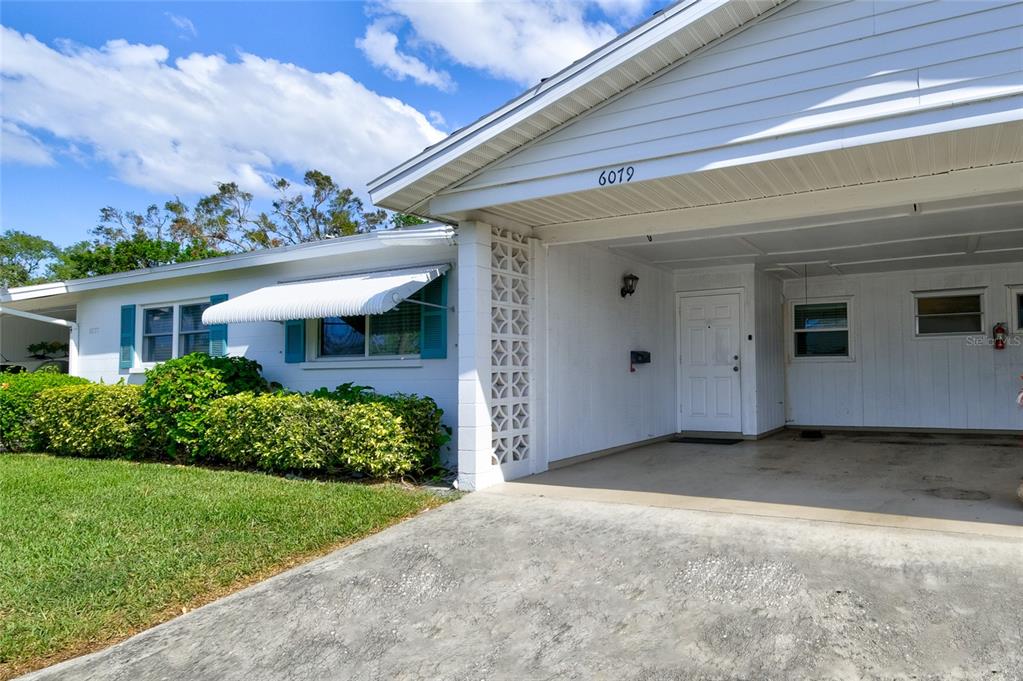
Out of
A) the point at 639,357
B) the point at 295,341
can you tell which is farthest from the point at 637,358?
the point at 295,341

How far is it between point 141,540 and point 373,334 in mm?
4066

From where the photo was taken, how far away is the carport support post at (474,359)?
6.59 metres

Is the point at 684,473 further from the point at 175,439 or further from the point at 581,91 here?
the point at 175,439

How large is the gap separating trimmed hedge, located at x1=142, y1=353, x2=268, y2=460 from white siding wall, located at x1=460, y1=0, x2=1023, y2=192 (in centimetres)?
552

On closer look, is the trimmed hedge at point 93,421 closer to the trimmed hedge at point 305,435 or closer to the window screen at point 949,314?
the trimmed hedge at point 305,435

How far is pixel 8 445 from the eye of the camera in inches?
414

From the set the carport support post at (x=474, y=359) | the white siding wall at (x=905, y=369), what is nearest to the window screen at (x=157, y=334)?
the carport support post at (x=474, y=359)

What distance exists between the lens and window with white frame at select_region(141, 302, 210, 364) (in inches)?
434

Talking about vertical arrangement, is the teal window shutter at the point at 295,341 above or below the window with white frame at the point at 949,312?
below

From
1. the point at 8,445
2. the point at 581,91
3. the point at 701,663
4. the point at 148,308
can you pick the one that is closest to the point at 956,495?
the point at 701,663

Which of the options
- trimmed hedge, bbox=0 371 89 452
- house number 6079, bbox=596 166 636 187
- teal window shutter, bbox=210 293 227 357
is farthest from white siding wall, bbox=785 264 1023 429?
trimmed hedge, bbox=0 371 89 452

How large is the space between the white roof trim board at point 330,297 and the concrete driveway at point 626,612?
308 centimetres

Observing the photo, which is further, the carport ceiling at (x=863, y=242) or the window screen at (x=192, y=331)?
the window screen at (x=192, y=331)

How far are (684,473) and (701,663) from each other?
169 inches
